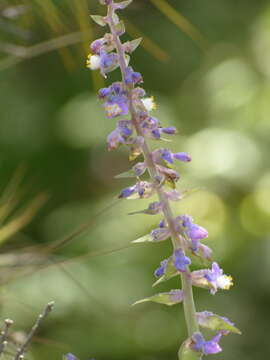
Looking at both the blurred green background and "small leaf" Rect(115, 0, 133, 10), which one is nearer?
"small leaf" Rect(115, 0, 133, 10)

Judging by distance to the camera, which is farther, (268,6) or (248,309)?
(268,6)

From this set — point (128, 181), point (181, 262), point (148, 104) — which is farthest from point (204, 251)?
point (128, 181)

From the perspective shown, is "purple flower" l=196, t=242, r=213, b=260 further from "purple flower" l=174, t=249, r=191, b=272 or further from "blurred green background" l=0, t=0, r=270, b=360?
"blurred green background" l=0, t=0, r=270, b=360

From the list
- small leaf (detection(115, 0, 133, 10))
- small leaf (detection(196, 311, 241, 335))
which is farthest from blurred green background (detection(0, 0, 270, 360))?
small leaf (detection(196, 311, 241, 335))

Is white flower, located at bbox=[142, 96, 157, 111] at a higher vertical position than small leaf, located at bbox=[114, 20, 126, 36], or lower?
lower

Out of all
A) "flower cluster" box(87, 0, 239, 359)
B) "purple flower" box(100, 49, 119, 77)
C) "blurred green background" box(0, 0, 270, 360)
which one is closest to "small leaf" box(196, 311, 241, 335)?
"flower cluster" box(87, 0, 239, 359)

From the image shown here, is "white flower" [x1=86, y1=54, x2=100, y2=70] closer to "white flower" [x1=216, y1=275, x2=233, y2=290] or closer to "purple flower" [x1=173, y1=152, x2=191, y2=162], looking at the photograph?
"purple flower" [x1=173, y1=152, x2=191, y2=162]

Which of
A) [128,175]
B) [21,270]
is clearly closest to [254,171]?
[21,270]

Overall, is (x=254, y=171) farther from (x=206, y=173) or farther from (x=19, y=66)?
(x=19, y=66)

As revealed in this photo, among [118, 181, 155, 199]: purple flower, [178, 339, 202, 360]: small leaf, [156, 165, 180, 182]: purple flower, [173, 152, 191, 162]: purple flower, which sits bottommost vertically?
[178, 339, 202, 360]: small leaf
